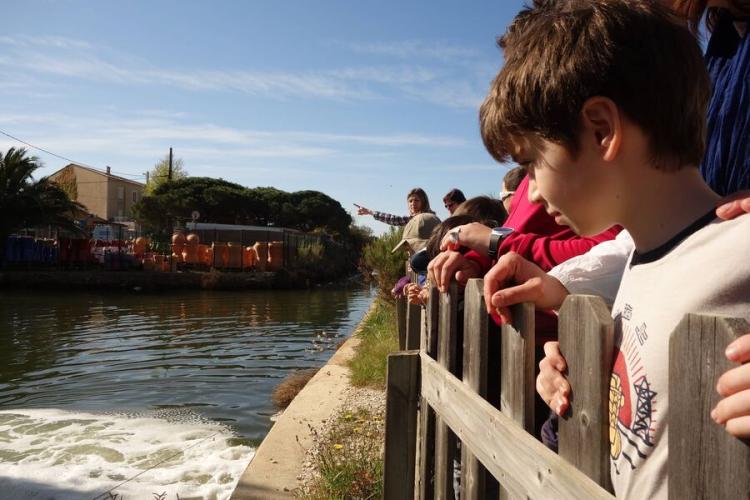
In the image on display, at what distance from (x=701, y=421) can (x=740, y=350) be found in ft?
0.46

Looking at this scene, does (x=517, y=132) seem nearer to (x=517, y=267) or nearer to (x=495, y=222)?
(x=517, y=267)

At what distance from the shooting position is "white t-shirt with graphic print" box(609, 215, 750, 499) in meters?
0.78

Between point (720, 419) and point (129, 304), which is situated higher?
point (720, 419)

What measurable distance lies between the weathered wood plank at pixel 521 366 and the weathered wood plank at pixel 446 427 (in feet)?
1.72

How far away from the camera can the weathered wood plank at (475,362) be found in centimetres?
164

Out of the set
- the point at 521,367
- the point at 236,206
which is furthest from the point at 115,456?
the point at 236,206

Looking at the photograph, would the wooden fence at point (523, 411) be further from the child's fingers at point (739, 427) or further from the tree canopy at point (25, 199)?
the tree canopy at point (25, 199)

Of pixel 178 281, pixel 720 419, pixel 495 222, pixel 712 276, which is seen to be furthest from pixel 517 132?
pixel 178 281

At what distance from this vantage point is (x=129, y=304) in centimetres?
1902

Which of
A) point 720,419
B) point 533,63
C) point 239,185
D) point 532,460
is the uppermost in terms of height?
point 239,185

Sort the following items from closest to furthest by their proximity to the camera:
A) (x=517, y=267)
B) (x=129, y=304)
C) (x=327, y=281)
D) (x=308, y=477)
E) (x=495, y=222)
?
(x=517, y=267) < (x=495, y=222) < (x=308, y=477) < (x=129, y=304) < (x=327, y=281)

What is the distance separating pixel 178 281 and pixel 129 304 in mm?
4961

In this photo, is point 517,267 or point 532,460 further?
point 517,267

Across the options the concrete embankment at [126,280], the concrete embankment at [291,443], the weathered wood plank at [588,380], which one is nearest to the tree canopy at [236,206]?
the concrete embankment at [126,280]
